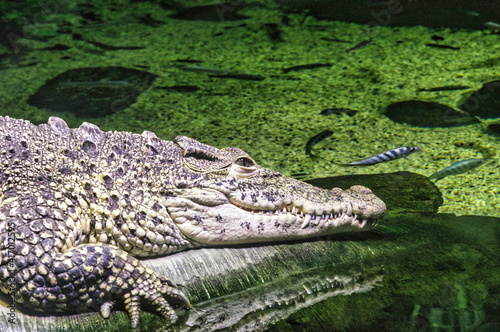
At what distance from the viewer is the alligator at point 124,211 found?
2.95 metres

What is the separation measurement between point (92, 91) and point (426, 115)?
157 inches

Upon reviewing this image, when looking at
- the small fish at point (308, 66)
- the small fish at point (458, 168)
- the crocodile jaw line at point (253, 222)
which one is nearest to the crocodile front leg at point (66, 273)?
the crocodile jaw line at point (253, 222)

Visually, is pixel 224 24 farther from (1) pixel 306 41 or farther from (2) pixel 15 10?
(2) pixel 15 10

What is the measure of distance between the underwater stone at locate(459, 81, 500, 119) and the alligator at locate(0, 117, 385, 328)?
3468 mm

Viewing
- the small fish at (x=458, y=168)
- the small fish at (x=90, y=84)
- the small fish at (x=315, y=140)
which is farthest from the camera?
the small fish at (x=90, y=84)

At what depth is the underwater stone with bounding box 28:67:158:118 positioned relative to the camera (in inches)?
260

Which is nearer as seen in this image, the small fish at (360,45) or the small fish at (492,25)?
the small fish at (492,25)

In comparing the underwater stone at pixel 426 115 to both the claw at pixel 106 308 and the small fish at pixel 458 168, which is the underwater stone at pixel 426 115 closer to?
the small fish at pixel 458 168

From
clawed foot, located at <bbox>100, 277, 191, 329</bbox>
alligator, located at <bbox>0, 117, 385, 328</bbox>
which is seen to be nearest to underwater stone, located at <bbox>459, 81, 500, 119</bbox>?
alligator, located at <bbox>0, 117, 385, 328</bbox>

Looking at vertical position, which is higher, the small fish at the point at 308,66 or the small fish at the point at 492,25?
the small fish at the point at 492,25

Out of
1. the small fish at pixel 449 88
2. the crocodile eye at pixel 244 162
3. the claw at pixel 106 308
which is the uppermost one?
the crocodile eye at pixel 244 162

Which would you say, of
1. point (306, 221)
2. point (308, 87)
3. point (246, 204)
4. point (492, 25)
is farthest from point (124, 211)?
point (492, 25)

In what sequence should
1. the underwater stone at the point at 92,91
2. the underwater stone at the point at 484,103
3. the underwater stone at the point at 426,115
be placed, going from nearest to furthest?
the underwater stone at the point at 426,115
the underwater stone at the point at 484,103
the underwater stone at the point at 92,91

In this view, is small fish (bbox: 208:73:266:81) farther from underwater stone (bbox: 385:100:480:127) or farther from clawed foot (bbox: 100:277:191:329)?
clawed foot (bbox: 100:277:191:329)
